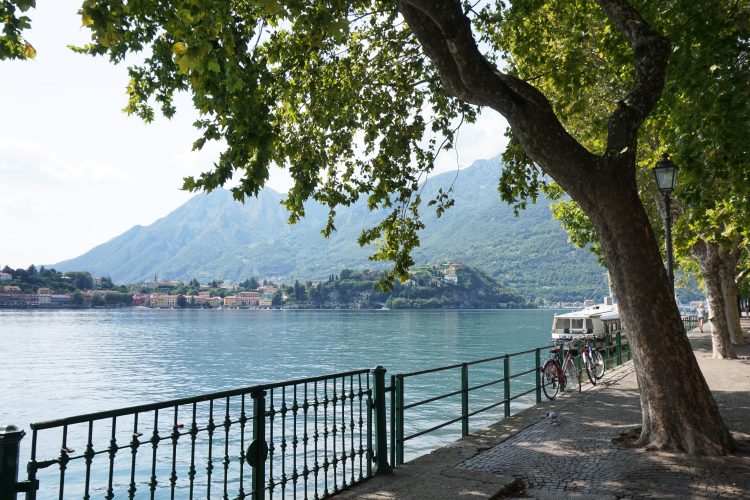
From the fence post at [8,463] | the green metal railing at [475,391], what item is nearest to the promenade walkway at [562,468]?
the green metal railing at [475,391]

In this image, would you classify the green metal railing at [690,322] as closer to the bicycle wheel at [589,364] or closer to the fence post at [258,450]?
the bicycle wheel at [589,364]

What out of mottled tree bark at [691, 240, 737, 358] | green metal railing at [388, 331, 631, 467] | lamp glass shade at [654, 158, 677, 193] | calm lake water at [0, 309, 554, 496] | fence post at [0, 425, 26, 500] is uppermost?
lamp glass shade at [654, 158, 677, 193]

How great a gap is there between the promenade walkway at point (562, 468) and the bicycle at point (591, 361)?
543 centimetres

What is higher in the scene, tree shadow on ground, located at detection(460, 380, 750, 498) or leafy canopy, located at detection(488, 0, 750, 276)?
leafy canopy, located at detection(488, 0, 750, 276)

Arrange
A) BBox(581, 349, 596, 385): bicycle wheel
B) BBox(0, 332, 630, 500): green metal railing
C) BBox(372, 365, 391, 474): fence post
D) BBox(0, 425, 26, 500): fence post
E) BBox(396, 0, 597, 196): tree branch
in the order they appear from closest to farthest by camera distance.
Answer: BBox(0, 425, 26, 500): fence post → BBox(0, 332, 630, 500): green metal railing → BBox(372, 365, 391, 474): fence post → BBox(396, 0, 597, 196): tree branch → BBox(581, 349, 596, 385): bicycle wheel

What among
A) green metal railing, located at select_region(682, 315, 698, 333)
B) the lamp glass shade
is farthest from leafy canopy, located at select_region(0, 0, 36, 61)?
green metal railing, located at select_region(682, 315, 698, 333)

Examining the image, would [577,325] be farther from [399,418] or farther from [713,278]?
[399,418]

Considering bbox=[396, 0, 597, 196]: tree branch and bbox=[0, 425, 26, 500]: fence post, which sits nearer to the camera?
bbox=[0, 425, 26, 500]: fence post

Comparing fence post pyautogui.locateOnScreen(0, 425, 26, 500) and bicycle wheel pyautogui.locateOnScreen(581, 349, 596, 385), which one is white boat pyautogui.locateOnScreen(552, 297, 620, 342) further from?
fence post pyautogui.locateOnScreen(0, 425, 26, 500)

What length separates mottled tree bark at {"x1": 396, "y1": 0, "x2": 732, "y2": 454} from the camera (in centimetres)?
731

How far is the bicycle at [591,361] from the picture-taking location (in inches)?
624

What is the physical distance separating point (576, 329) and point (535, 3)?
35.7m

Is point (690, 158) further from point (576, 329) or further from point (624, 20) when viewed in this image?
point (576, 329)

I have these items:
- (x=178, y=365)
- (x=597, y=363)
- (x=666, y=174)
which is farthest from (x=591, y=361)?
(x=178, y=365)
